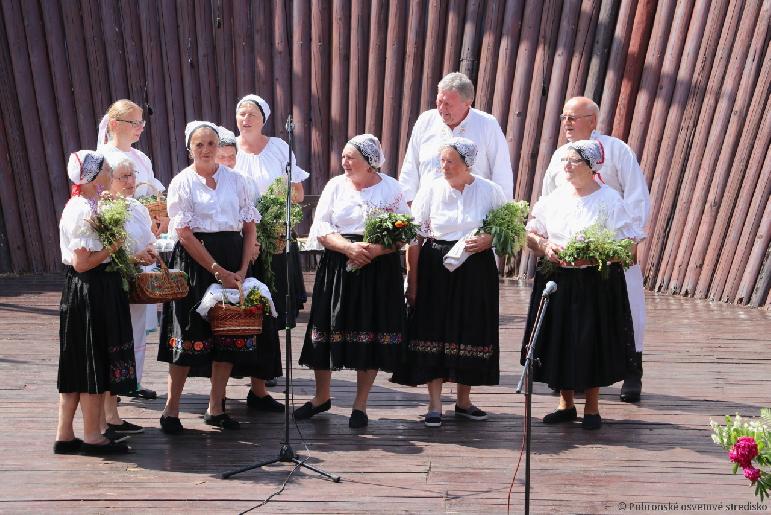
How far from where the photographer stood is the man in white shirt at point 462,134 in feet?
23.6

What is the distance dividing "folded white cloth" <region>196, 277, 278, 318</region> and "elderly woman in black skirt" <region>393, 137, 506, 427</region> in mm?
862

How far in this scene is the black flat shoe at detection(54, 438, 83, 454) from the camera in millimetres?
6133

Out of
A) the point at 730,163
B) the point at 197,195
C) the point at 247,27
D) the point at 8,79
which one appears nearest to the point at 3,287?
the point at 8,79

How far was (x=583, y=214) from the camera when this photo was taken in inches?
260

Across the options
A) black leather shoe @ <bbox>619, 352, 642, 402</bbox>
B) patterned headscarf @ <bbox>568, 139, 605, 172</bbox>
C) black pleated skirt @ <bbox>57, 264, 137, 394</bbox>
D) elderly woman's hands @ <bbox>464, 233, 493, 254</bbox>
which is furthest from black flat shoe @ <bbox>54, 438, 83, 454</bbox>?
black leather shoe @ <bbox>619, 352, 642, 402</bbox>

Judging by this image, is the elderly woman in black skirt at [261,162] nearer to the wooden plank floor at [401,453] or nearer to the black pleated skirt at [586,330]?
the wooden plank floor at [401,453]

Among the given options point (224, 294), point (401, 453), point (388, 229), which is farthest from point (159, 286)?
point (401, 453)

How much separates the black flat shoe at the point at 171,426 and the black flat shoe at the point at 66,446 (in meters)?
0.53

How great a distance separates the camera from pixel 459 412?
6906 mm

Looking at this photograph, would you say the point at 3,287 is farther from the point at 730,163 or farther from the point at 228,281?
the point at 730,163

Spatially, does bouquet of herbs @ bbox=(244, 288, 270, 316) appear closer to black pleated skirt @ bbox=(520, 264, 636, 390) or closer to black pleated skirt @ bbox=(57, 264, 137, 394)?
black pleated skirt @ bbox=(57, 264, 137, 394)

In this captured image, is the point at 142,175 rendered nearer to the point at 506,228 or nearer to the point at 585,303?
the point at 506,228

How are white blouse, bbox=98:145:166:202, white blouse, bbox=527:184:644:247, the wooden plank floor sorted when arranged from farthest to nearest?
1. white blouse, bbox=98:145:166:202
2. white blouse, bbox=527:184:644:247
3. the wooden plank floor

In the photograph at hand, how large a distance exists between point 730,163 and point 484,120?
3641mm
